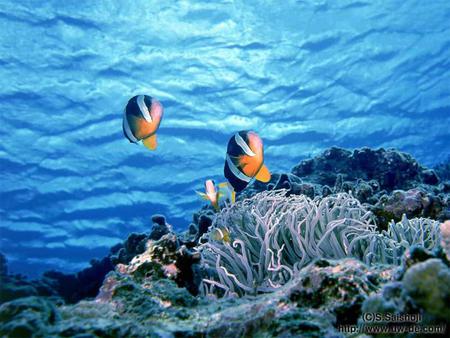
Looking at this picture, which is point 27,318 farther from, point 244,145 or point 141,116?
point 141,116

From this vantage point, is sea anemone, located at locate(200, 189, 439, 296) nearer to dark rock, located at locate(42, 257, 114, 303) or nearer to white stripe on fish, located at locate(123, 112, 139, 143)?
white stripe on fish, located at locate(123, 112, 139, 143)

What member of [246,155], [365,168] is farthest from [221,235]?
[365,168]

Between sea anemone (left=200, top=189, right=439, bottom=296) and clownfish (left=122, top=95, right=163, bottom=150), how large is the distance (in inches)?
49.1

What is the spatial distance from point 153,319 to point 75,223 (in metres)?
26.5

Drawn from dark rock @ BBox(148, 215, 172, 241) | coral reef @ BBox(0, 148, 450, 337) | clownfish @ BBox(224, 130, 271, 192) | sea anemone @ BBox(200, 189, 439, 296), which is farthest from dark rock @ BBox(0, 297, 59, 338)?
dark rock @ BBox(148, 215, 172, 241)

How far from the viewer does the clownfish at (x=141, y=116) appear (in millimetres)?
3633

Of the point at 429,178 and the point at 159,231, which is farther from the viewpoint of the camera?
the point at 429,178

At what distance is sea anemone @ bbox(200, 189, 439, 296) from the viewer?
3.09 m

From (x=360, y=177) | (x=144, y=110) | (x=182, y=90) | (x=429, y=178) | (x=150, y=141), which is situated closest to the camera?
(x=144, y=110)

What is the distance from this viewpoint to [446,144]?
3014cm

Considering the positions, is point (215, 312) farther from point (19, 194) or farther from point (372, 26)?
point (19, 194)

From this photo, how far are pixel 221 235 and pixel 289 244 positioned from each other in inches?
26.1

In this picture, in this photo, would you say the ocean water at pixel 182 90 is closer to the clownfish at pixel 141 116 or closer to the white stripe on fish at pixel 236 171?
the clownfish at pixel 141 116

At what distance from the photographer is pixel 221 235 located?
11.3 ft
